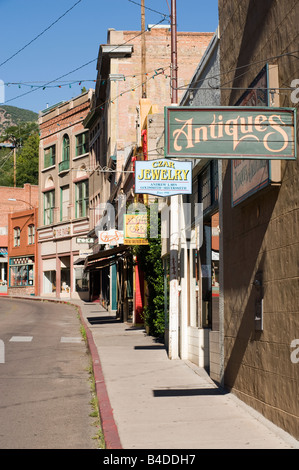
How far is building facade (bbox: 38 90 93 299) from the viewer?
52.7 meters

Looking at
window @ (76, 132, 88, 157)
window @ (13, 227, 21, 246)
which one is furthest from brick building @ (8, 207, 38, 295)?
window @ (76, 132, 88, 157)

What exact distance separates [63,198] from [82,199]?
344cm

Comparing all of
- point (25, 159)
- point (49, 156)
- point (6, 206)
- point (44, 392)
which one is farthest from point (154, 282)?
point (25, 159)

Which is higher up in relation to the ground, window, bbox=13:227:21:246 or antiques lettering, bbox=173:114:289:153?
window, bbox=13:227:21:246

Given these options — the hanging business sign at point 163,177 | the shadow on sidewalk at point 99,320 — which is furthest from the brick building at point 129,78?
the hanging business sign at point 163,177

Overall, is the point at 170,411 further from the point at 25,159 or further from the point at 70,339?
the point at 25,159

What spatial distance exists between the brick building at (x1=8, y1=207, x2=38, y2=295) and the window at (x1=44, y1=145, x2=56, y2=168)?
4104mm

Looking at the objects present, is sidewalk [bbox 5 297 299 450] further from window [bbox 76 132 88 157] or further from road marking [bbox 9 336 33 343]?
window [bbox 76 132 88 157]

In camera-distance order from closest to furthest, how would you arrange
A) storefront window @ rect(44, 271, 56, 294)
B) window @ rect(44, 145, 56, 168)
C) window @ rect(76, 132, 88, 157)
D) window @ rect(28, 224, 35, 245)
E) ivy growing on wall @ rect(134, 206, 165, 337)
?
ivy growing on wall @ rect(134, 206, 165, 337) < window @ rect(76, 132, 88, 157) < storefront window @ rect(44, 271, 56, 294) < window @ rect(44, 145, 56, 168) < window @ rect(28, 224, 35, 245)

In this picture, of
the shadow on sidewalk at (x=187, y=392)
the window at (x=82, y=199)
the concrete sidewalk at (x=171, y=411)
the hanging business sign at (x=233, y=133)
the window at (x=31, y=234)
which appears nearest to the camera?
the hanging business sign at (x=233, y=133)

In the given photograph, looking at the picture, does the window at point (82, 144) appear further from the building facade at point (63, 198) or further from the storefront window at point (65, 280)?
the storefront window at point (65, 280)

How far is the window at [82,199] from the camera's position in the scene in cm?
5281

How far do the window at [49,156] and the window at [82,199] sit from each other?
5.57 metres

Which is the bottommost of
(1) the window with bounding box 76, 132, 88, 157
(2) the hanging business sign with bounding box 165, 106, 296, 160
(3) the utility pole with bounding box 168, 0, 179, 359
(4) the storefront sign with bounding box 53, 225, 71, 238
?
(3) the utility pole with bounding box 168, 0, 179, 359
